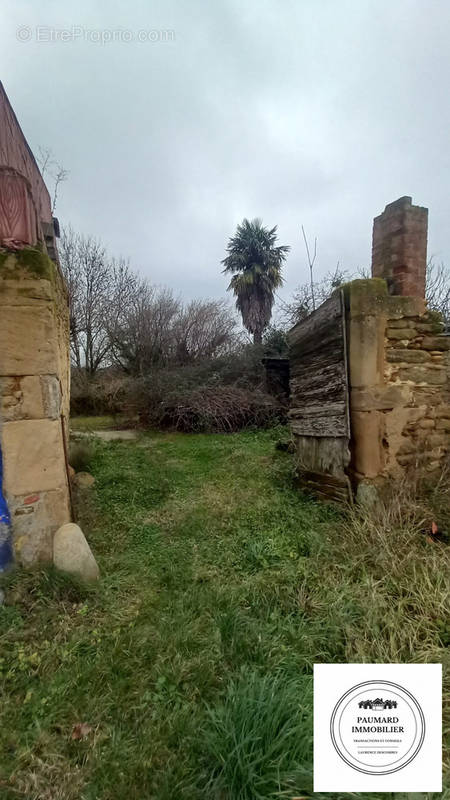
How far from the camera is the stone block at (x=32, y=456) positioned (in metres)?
2.63

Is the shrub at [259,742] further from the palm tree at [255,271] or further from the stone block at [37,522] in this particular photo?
the palm tree at [255,271]

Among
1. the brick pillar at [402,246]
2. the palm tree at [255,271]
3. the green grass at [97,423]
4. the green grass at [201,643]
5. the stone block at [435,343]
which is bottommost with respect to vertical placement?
the green grass at [201,643]

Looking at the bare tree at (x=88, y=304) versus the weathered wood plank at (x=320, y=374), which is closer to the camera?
the weathered wood plank at (x=320, y=374)

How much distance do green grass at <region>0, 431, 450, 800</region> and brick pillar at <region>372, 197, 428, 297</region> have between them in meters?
2.77

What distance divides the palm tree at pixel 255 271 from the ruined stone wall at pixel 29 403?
1377 cm

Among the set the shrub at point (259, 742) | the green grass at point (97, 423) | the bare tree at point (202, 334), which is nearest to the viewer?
the shrub at point (259, 742)

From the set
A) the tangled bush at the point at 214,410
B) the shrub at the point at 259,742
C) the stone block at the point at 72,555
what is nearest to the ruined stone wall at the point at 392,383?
the shrub at the point at 259,742

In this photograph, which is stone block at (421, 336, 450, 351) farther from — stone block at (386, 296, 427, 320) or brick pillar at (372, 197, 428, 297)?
brick pillar at (372, 197, 428, 297)

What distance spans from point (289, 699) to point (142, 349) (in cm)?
1399

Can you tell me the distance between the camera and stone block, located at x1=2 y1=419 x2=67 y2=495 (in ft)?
8.63

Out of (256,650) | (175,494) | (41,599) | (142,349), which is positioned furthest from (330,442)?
(142,349)

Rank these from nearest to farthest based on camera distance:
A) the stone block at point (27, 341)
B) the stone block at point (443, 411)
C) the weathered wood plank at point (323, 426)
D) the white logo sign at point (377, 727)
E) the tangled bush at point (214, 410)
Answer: the white logo sign at point (377, 727) < the stone block at point (27, 341) < the weathered wood plank at point (323, 426) < the stone block at point (443, 411) < the tangled bush at point (214, 410)

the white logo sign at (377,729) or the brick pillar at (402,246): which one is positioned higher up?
the brick pillar at (402,246)

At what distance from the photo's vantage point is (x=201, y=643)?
7.07ft
